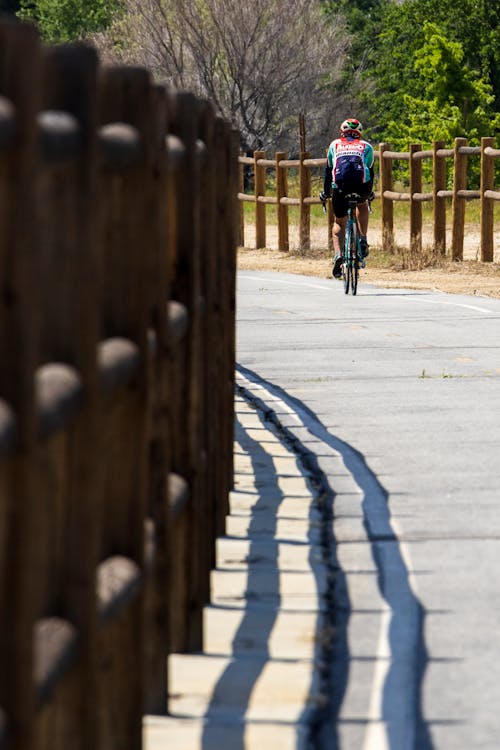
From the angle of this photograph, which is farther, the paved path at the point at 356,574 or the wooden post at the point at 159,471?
the paved path at the point at 356,574

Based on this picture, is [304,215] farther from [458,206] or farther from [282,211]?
[458,206]

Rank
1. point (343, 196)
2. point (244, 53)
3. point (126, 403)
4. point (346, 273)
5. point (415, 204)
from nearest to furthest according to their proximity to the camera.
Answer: point (126, 403) → point (343, 196) → point (346, 273) → point (415, 204) → point (244, 53)

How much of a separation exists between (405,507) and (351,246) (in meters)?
12.4

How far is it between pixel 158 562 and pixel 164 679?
286 millimetres

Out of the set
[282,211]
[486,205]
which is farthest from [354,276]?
[282,211]

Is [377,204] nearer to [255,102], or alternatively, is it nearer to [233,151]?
[255,102]

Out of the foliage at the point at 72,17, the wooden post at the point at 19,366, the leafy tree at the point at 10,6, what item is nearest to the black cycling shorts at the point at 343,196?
the wooden post at the point at 19,366

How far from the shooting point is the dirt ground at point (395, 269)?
22531 mm

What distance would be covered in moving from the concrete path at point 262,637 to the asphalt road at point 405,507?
0.28ft

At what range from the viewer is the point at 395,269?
25688 millimetres

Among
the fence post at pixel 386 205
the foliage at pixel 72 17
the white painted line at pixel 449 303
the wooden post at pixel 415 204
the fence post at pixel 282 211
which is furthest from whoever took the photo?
the foliage at pixel 72 17

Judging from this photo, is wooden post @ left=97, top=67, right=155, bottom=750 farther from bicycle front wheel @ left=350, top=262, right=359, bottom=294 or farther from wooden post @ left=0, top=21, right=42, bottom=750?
bicycle front wheel @ left=350, top=262, right=359, bottom=294

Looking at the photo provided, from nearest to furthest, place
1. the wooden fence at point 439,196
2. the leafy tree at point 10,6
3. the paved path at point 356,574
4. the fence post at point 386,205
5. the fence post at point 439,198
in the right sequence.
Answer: the paved path at point 356,574, the wooden fence at point 439,196, the fence post at point 439,198, the fence post at point 386,205, the leafy tree at point 10,6

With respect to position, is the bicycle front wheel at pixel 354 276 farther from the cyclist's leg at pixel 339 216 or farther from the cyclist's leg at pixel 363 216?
the cyclist's leg at pixel 363 216
